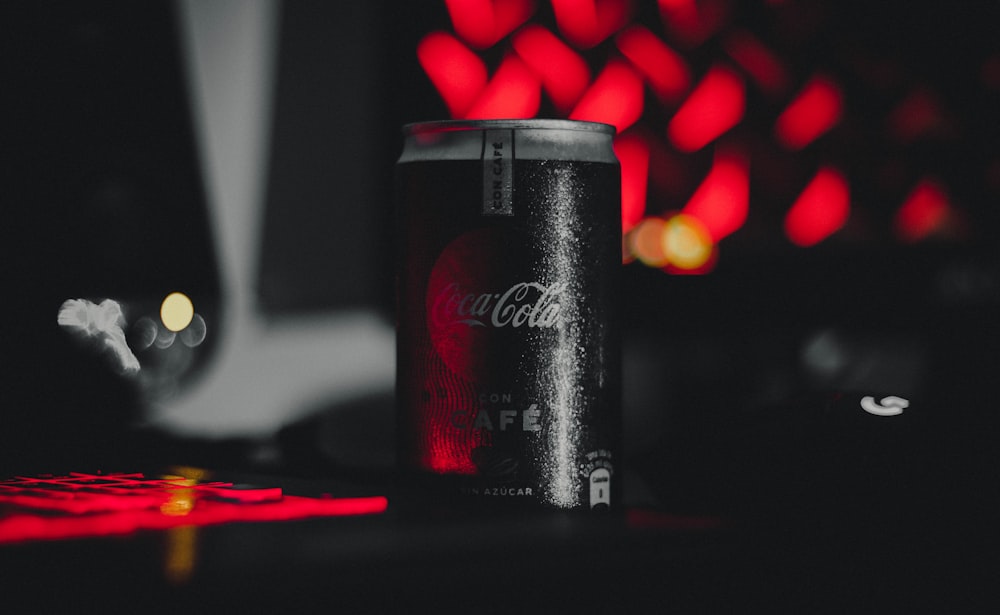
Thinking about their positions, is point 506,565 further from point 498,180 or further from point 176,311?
point 176,311

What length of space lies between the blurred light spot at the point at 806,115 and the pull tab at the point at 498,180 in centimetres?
51

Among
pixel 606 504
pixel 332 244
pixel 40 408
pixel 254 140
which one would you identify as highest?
pixel 254 140

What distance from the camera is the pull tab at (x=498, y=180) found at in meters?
0.80

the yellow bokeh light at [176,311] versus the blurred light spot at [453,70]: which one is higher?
the blurred light spot at [453,70]

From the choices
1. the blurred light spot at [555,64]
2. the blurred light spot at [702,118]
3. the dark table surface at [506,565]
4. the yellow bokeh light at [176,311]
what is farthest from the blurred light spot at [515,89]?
the dark table surface at [506,565]

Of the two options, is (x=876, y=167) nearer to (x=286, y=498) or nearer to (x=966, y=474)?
(x=966, y=474)

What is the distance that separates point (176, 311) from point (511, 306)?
0.54m

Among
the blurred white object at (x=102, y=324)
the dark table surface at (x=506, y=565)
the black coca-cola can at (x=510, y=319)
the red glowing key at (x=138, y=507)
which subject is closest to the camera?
the dark table surface at (x=506, y=565)

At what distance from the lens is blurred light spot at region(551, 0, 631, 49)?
1.23 metres

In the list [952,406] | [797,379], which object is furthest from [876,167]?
[952,406]

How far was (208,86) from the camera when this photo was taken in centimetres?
129

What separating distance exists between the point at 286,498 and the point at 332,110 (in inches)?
26.7

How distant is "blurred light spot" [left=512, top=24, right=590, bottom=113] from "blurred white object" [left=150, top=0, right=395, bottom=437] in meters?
0.29

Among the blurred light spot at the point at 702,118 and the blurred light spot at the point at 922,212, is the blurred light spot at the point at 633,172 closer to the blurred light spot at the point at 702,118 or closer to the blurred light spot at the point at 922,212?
the blurred light spot at the point at 702,118
